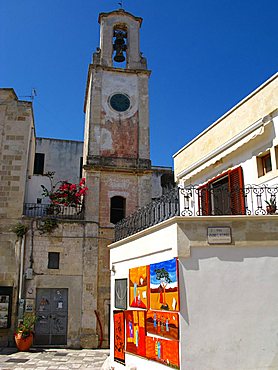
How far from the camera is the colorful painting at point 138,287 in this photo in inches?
327

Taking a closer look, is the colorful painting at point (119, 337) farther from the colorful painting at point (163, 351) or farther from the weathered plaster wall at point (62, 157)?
the weathered plaster wall at point (62, 157)

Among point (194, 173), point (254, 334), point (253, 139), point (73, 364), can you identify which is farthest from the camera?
point (73, 364)

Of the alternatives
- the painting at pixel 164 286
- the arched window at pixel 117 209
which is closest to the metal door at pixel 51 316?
the arched window at pixel 117 209

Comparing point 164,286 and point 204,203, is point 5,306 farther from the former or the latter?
point 164,286

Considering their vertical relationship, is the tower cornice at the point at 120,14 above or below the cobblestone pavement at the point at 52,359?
above

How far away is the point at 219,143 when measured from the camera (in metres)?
10.0

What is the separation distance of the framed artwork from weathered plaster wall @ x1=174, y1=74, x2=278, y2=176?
420 cm

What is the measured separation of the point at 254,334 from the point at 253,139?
4.28 metres

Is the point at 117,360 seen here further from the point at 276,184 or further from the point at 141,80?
the point at 141,80

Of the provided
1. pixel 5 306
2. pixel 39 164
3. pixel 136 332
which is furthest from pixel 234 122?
pixel 39 164

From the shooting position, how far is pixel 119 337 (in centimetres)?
945

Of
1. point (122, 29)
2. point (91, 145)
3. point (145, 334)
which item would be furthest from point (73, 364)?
point (122, 29)

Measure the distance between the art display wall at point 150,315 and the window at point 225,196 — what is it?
2.24 metres

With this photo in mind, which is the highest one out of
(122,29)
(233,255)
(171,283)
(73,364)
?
(122,29)
